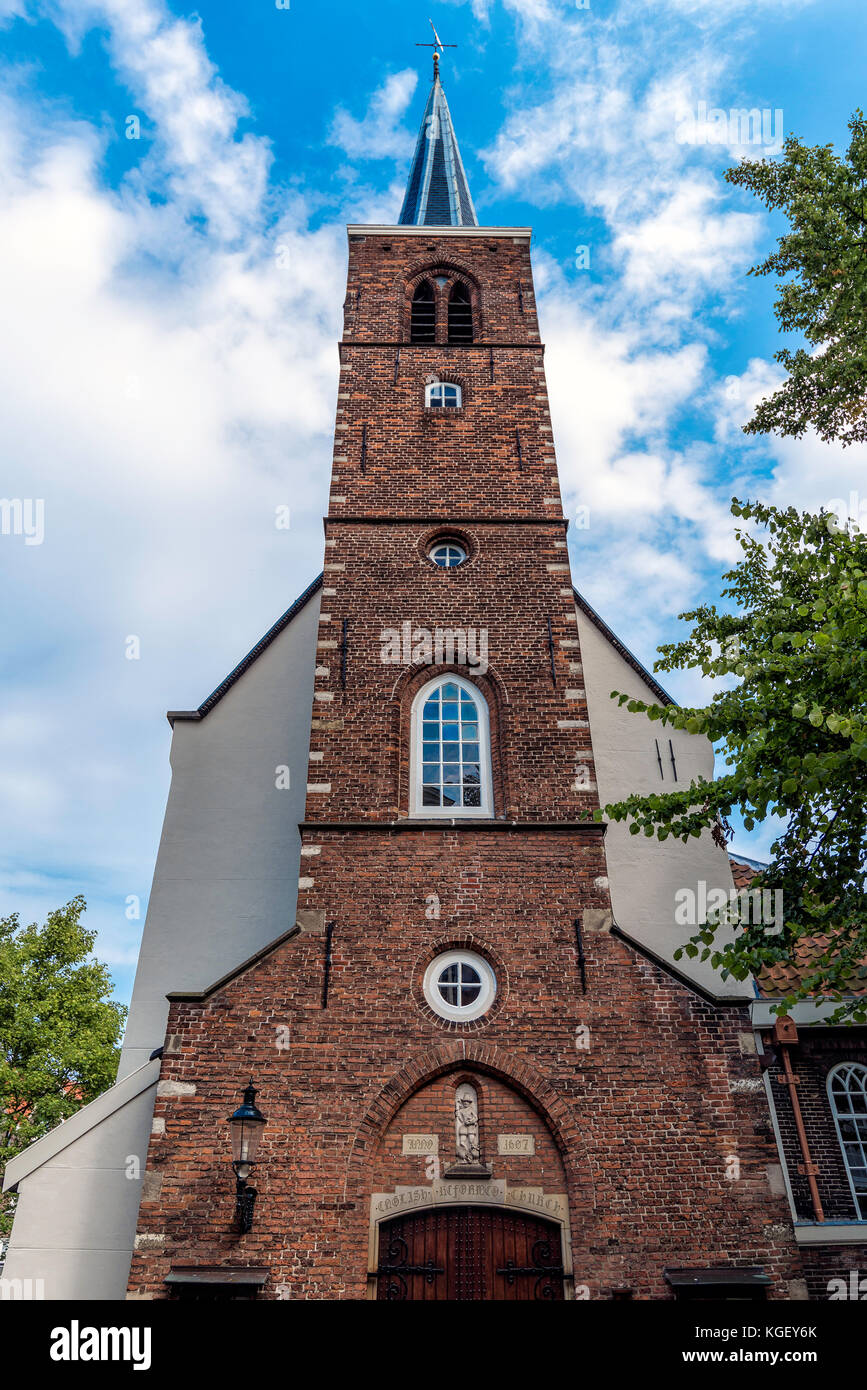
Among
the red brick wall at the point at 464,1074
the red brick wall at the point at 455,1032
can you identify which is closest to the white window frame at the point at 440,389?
the red brick wall at the point at 455,1032

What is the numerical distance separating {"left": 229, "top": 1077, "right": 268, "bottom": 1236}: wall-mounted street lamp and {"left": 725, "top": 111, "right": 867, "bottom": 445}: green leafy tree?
10.2 m

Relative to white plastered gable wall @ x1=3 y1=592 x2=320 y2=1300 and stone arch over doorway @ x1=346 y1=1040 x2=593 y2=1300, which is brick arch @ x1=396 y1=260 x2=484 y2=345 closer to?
white plastered gable wall @ x1=3 y1=592 x2=320 y2=1300

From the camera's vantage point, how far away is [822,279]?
37.5ft

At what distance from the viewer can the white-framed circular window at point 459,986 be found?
29.8 feet

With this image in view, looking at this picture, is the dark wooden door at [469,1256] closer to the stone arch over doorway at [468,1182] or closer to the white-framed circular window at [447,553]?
the stone arch over doorway at [468,1182]

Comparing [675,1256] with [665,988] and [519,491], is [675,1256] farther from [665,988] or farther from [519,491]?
[519,491]

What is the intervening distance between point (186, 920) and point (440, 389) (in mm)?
9210

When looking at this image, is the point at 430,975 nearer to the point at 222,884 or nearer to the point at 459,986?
the point at 459,986

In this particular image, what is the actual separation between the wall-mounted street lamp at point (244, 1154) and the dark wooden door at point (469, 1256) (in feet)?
4.07

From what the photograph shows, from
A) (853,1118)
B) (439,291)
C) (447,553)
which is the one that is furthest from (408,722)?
(439,291)

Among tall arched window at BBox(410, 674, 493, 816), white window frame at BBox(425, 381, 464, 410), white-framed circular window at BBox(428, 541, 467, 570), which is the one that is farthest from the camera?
white window frame at BBox(425, 381, 464, 410)

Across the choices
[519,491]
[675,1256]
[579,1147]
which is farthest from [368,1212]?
[519,491]

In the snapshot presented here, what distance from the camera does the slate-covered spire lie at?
21250 mm

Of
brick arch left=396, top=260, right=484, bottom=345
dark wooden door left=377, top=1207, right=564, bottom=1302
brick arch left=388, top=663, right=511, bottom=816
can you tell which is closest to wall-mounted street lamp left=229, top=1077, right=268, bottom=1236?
dark wooden door left=377, top=1207, right=564, bottom=1302
